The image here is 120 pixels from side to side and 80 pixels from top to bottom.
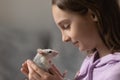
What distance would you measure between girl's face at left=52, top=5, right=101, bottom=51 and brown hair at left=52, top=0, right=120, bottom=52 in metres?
0.01

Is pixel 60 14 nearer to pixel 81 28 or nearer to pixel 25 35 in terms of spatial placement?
pixel 81 28

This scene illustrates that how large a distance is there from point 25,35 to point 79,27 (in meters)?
0.74

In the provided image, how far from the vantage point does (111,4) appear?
2.82ft

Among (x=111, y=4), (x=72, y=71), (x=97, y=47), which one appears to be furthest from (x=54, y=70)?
(x=72, y=71)

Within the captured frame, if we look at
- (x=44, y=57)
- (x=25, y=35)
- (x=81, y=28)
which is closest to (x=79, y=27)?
(x=81, y=28)

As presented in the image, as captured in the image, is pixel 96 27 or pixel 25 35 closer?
pixel 96 27

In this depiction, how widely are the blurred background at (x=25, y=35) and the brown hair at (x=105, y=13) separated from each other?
626mm

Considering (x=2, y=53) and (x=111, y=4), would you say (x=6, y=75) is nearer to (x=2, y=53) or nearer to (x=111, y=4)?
(x=2, y=53)

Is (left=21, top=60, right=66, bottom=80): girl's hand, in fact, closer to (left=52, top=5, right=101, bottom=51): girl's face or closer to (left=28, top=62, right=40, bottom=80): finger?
(left=28, top=62, right=40, bottom=80): finger

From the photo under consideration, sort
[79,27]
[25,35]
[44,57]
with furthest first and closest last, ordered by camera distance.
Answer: [25,35] → [44,57] → [79,27]

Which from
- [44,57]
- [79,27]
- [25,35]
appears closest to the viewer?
[79,27]

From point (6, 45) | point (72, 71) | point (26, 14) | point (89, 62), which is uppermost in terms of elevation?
point (26, 14)

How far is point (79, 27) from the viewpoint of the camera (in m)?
0.84

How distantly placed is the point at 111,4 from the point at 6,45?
82 cm
